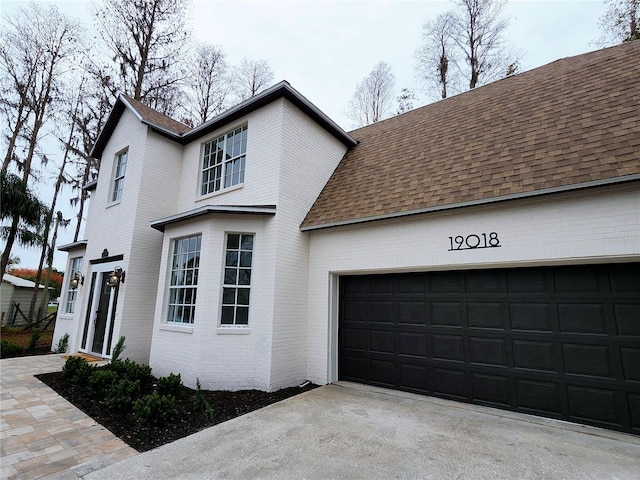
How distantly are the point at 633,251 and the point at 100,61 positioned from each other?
19.9m

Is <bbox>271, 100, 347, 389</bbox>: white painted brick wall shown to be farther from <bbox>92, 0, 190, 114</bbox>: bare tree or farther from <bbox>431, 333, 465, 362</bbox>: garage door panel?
<bbox>92, 0, 190, 114</bbox>: bare tree

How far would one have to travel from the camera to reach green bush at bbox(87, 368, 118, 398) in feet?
18.0

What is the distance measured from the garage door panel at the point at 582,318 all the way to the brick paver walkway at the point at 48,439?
6.06 metres

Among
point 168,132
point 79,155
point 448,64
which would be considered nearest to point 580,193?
point 168,132

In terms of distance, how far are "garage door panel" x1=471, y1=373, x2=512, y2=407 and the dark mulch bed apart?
3.11 meters

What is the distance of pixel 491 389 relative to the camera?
5152 mm

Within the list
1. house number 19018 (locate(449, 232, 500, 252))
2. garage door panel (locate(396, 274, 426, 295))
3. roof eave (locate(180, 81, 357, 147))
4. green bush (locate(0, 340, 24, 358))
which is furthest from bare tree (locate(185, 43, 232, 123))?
house number 19018 (locate(449, 232, 500, 252))

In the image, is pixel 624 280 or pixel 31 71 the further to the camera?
pixel 31 71

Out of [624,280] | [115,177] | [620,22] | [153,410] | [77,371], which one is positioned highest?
[620,22]

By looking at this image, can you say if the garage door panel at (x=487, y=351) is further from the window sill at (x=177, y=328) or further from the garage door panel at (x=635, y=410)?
the window sill at (x=177, y=328)

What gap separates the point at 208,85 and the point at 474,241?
17.3 metres

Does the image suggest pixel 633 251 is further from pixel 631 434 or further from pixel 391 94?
pixel 391 94

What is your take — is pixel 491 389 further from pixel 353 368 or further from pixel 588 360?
pixel 353 368

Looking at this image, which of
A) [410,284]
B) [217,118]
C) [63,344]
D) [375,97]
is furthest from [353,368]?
[375,97]
